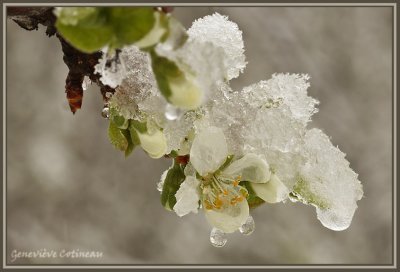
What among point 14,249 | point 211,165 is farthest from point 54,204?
point 211,165

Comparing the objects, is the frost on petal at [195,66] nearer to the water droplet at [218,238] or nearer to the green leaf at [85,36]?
the green leaf at [85,36]

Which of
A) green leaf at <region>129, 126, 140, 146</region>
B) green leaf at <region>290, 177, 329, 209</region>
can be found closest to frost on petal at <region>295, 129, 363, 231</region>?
green leaf at <region>290, 177, 329, 209</region>

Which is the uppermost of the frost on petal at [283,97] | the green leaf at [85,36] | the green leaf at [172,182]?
the green leaf at [85,36]

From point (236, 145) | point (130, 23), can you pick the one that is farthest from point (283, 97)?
point (130, 23)

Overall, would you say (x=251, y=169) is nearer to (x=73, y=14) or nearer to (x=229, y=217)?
(x=229, y=217)

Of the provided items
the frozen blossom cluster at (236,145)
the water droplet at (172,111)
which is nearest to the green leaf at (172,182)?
the frozen blossom cluster at (236,145)
